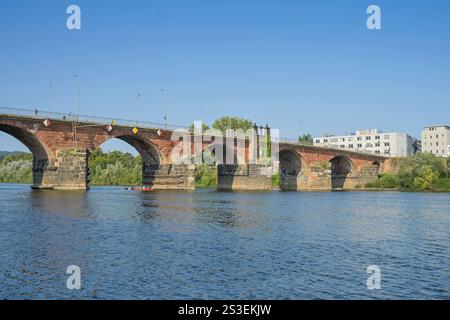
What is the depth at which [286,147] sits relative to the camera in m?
112

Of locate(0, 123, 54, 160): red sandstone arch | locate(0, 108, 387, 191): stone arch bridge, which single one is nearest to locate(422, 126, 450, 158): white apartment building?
locate(0, 108, 387, 191): stone arch bridge

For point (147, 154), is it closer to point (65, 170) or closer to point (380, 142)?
point (65, 170)

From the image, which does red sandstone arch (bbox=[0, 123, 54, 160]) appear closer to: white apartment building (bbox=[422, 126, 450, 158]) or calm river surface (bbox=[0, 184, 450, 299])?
calm river surface (bbox=[0, 184, 450, 299])

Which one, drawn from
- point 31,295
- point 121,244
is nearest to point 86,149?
point 121,244

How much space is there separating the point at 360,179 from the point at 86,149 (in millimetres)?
79274

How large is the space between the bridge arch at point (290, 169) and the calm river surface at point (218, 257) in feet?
260

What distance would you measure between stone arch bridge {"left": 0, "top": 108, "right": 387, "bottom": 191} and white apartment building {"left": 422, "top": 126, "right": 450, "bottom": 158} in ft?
163

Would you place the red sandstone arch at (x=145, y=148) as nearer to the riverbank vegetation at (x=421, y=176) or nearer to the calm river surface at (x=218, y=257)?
the calm river surface at (x=218, y=257)

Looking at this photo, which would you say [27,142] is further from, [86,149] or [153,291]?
[153,291]

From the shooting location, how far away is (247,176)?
107 meters

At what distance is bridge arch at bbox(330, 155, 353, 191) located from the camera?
5143 inches

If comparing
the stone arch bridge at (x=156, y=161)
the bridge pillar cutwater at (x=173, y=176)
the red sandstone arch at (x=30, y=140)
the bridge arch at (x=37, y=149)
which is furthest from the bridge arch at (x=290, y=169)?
the red sandstone arch at (x=30, y=140)

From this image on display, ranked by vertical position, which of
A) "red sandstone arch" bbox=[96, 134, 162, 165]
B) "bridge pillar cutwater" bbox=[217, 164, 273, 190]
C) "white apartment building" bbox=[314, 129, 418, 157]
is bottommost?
"bridge pillar cutwater" bbox=[217, 164, 273, 190]

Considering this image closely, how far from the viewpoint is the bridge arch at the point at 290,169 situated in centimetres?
11806
